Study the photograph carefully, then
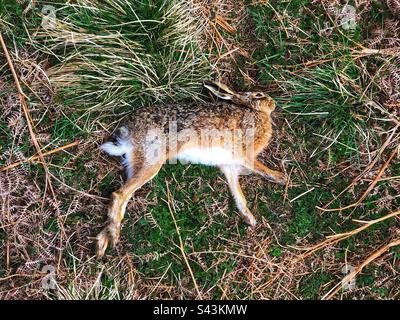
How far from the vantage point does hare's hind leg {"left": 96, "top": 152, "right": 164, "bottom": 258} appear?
4258 millimetres

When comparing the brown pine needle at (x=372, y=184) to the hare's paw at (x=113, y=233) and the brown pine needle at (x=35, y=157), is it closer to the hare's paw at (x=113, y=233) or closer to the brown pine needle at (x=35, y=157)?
the hare's paw at (x=113, y=233)

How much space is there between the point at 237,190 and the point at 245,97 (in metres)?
0.76

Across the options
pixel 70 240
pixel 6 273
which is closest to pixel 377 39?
pixel 70 240

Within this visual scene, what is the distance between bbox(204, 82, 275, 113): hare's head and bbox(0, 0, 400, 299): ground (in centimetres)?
16

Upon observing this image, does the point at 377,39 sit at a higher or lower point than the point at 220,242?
higher

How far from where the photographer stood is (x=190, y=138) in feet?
14.0

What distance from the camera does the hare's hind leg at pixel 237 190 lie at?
452 centimetres

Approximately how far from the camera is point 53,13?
436 cm

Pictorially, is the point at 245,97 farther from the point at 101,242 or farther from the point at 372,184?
→ the point at 101,242

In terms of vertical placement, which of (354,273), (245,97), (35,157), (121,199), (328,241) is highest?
(245,97)

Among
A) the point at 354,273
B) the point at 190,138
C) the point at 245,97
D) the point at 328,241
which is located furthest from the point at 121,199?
the point at 354,273

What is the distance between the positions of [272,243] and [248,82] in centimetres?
135

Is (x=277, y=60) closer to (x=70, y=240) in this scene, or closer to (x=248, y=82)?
(x=248, y=82)

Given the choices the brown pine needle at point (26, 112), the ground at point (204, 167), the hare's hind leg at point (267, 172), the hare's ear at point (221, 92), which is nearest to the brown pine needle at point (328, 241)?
the ground at point (204, 167)
